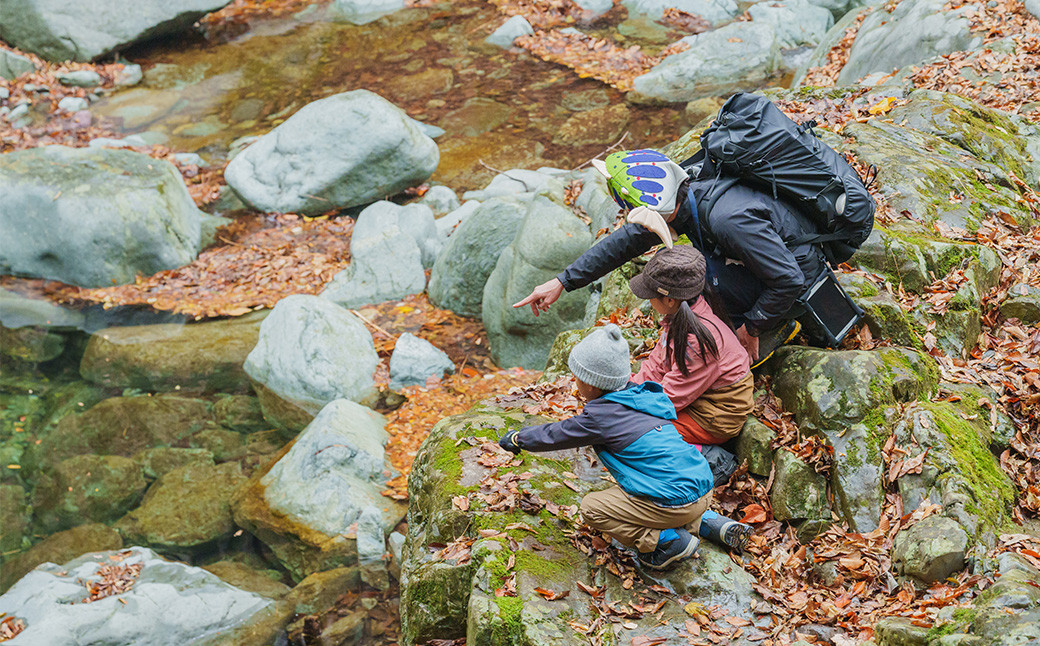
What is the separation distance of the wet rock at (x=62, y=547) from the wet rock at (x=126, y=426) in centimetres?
105

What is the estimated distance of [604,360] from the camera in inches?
146

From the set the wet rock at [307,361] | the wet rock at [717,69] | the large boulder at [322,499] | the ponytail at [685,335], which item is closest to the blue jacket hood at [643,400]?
the ponytail at [685,335]

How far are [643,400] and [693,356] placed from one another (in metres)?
0.58

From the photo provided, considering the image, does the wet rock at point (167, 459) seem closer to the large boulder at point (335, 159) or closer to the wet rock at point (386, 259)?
the wet rock at point (386, 259)

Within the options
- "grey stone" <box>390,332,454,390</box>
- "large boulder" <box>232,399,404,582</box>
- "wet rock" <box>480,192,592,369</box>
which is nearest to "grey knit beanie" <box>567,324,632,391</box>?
"large boulder" <box>232,399,404,582</box>

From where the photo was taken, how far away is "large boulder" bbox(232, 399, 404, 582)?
6961mm

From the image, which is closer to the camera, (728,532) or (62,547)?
(728,532)

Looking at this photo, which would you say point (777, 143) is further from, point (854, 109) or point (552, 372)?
point (854, 109)

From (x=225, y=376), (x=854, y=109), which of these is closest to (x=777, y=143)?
(x=854, y=109)

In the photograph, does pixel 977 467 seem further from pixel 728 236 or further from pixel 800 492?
pixel 728 236

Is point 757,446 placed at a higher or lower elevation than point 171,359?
higher

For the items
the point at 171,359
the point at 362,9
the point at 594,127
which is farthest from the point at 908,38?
the point at 362,9

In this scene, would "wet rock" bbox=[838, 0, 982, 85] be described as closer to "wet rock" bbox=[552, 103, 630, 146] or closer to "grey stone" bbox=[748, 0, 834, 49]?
"wet rock" bbox=[552, 103, 630, 146]

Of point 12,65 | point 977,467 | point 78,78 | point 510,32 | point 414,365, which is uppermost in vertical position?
point 12,65
